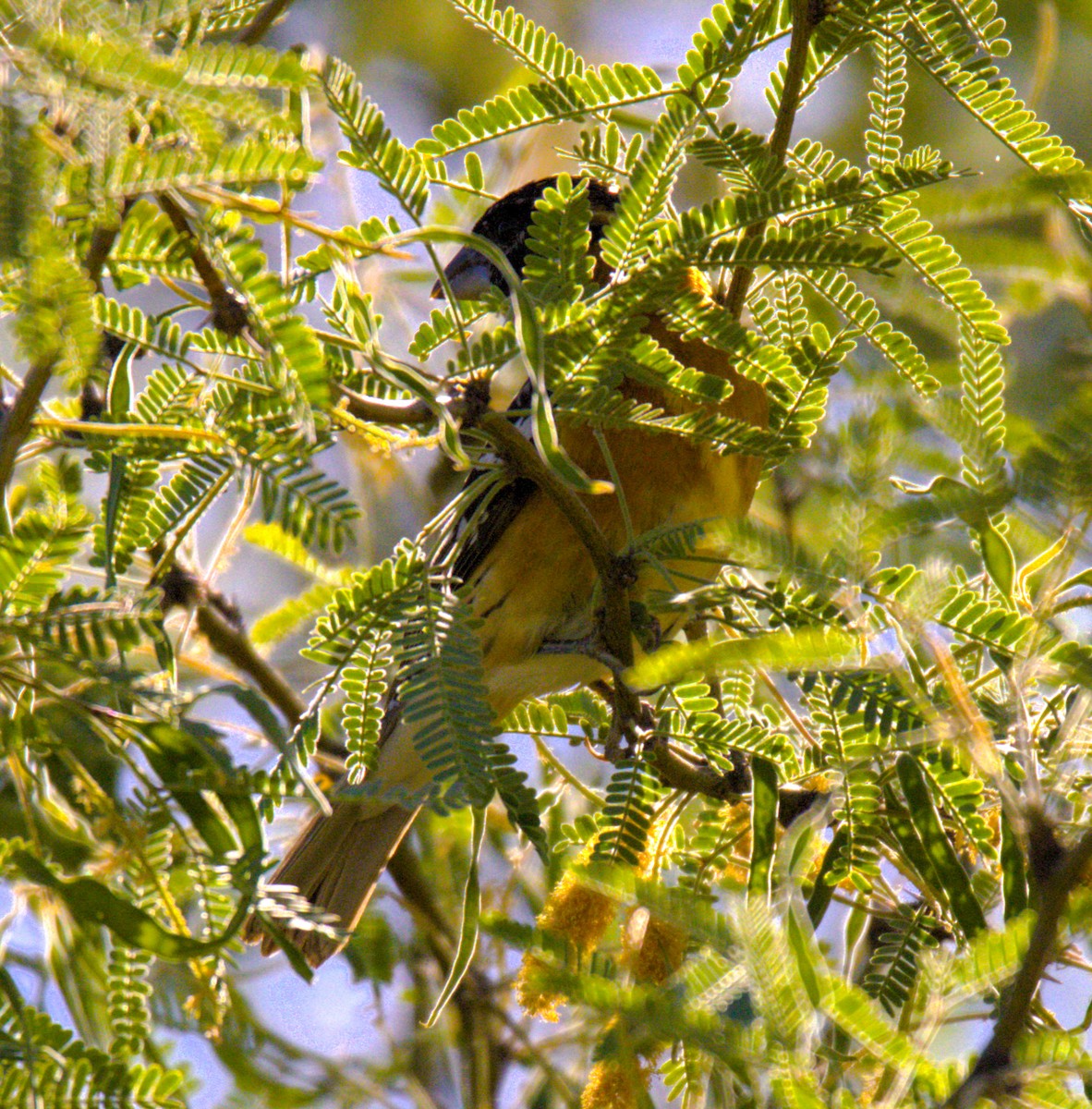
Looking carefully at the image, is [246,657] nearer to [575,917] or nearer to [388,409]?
[575,917]

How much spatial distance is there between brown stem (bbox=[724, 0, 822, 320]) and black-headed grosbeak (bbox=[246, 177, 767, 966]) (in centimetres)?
62

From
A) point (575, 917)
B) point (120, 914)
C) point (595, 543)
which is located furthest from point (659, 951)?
point (120, 914)

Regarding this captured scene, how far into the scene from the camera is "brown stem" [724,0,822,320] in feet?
5.75

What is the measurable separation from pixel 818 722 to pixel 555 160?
2.63 metres

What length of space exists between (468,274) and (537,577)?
117cm

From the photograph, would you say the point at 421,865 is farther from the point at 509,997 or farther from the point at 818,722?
the point at 818,722

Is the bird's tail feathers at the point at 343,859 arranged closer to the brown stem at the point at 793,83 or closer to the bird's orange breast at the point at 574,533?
the bird's orange breast at the point at 574,533

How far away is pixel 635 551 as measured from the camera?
1934 millimetres

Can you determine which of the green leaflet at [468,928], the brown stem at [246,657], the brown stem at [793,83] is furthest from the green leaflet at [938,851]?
the brown stem at [246,657]

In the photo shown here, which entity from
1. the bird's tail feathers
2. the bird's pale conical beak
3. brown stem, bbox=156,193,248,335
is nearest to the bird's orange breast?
the bird's tail feathers

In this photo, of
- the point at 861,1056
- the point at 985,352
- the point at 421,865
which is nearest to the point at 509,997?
the point at 421,865

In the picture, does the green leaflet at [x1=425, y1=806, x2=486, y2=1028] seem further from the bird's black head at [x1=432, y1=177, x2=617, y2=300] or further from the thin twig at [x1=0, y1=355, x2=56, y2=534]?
the bird's black head at [x1=432, y1=177, x2=617, y2=300]

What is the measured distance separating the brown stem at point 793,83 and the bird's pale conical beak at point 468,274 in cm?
155

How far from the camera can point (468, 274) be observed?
3691 mm
